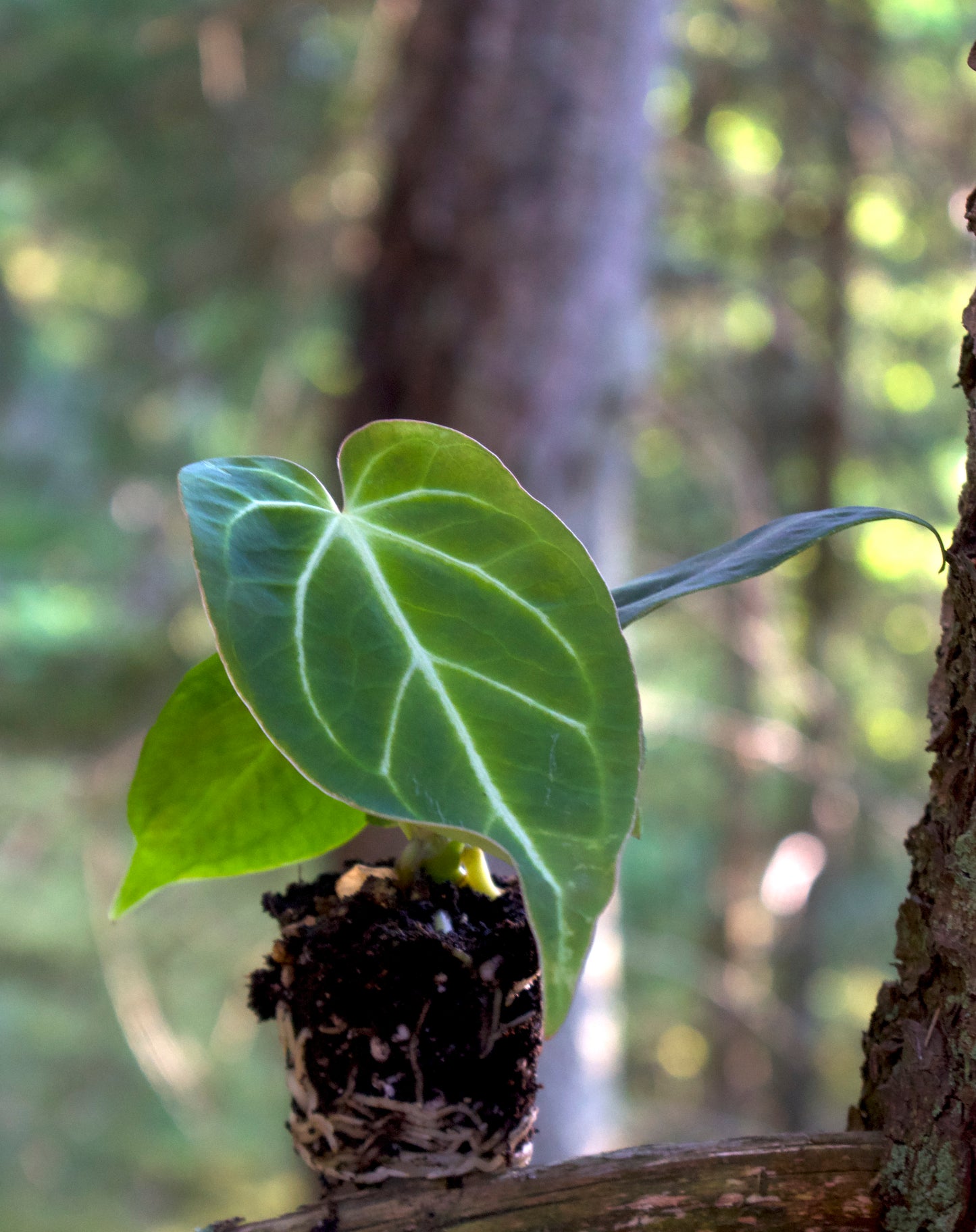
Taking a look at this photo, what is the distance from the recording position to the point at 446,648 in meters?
0.37

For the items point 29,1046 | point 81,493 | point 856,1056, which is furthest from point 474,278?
point 856,1056

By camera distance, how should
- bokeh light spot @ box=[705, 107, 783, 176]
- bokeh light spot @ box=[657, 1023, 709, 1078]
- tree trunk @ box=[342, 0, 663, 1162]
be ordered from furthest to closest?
bokeh light spot @ box=[657, 1023, 709, 1078], bokeh light spot @ box=[705, 107, 783, 176], tree trunk @ box=[342, 0, 663, 1162]

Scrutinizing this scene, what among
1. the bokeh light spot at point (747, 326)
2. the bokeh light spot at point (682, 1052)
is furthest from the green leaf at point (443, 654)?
the bokeh light spot at point (682, 1052)

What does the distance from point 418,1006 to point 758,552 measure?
205 mm

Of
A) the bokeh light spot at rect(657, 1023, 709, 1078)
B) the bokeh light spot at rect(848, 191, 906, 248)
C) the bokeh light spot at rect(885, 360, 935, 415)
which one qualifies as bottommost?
the bokeh light spot at rect(657, 1023, 709, 1078)

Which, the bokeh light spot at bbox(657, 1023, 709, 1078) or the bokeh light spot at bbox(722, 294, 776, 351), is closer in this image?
the bokeh light spot at bbox(722, 294, 776, 351)

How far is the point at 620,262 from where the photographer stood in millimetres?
1695

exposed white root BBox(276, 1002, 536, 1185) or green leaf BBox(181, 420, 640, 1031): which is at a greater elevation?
green leaf BBox(181, 420, 640, 1031)

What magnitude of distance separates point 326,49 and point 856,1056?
16.1 feet

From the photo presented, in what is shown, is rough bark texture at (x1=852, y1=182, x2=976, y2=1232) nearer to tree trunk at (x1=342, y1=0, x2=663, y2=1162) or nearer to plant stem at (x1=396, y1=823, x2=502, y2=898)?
plant stem at (x1=396, y1=823, x2=502, y2=898)

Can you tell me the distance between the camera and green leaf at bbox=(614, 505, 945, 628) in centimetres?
39

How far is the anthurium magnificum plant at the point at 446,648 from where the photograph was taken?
1.05 feet

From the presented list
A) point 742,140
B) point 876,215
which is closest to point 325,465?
point 876,215

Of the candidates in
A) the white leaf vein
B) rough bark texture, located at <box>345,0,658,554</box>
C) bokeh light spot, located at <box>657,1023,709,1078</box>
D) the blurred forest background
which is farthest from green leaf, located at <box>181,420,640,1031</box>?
bokeh light spot, located at <box>657,1023,709,1078</box>
